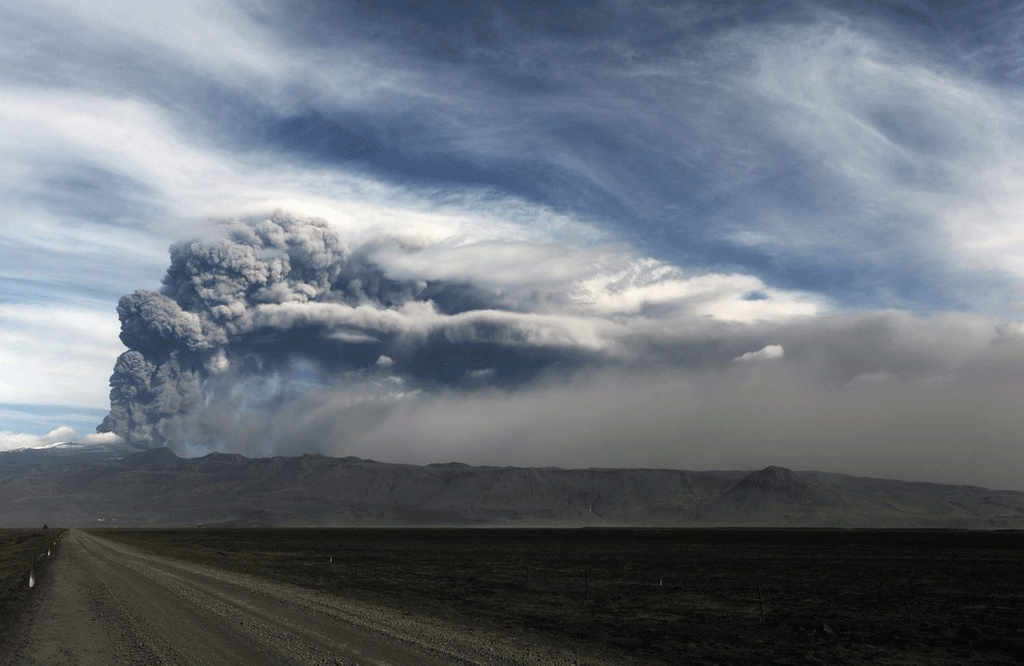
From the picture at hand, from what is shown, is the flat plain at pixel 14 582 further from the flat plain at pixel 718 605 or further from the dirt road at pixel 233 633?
the flat plain at pixel 718 605

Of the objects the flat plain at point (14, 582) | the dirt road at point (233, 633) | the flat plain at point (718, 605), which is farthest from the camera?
the flat plain at point (14, 582)

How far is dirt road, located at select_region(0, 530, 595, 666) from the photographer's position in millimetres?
21469

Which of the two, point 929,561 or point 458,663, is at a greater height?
point 458,663

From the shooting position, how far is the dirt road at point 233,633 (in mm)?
21469

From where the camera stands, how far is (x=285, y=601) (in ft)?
116

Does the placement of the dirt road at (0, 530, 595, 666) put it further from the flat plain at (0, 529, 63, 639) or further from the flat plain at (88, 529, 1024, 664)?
the flat plain at (88, 529, 1024, 664)

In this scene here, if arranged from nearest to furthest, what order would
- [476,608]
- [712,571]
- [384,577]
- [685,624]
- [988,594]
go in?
1. [685,624]
2. [476,608]
3. [988,594]
4. [384,577]
5. [712,571]

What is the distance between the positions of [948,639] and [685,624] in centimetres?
1021

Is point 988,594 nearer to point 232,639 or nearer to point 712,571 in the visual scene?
point 712,571

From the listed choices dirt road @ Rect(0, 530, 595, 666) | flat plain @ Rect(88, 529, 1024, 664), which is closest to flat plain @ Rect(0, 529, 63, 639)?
dirt road @ Rect(0, 530, 595, 666)

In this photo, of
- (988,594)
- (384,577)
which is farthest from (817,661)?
(384,577)

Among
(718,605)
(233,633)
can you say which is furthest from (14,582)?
(718,605)

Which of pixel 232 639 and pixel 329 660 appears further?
pixel 232 639

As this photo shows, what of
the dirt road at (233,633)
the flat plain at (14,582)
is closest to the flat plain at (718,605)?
the dirt road at (233,633)
